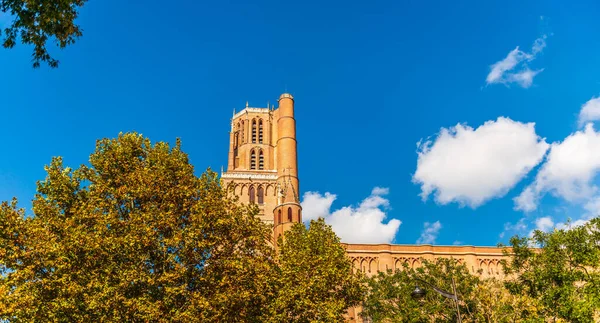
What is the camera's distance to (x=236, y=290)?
746 inches

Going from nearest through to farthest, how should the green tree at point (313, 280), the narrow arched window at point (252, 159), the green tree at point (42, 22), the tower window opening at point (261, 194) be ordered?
1. the green tree at point (42, 22)
2. the green tree at point (313, 280)
3. the tower window opening at point (261, 194)
4. the narrow arched window at point (252, 159)

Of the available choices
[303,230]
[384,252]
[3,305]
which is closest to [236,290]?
[3,305]

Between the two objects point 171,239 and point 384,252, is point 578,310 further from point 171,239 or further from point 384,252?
point 384,252

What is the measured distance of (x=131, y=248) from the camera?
17.6 metres

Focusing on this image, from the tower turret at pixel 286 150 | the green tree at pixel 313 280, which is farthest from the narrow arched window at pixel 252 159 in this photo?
the green tree at pixel 313 280

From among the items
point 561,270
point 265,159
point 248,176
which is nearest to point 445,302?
point 561,270

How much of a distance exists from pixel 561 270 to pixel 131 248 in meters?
22.4

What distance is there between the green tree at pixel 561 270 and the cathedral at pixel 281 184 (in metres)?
11.6

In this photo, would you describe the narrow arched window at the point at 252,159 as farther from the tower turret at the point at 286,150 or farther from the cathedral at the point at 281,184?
the tower turret at the point at 286,150

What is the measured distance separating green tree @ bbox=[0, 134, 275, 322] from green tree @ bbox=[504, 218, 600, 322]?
16.0 metres

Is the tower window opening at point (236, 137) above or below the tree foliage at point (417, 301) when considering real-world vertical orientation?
above

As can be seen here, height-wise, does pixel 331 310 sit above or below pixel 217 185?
below

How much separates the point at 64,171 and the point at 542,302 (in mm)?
25964

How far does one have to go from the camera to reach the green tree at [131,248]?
54.7 feet
